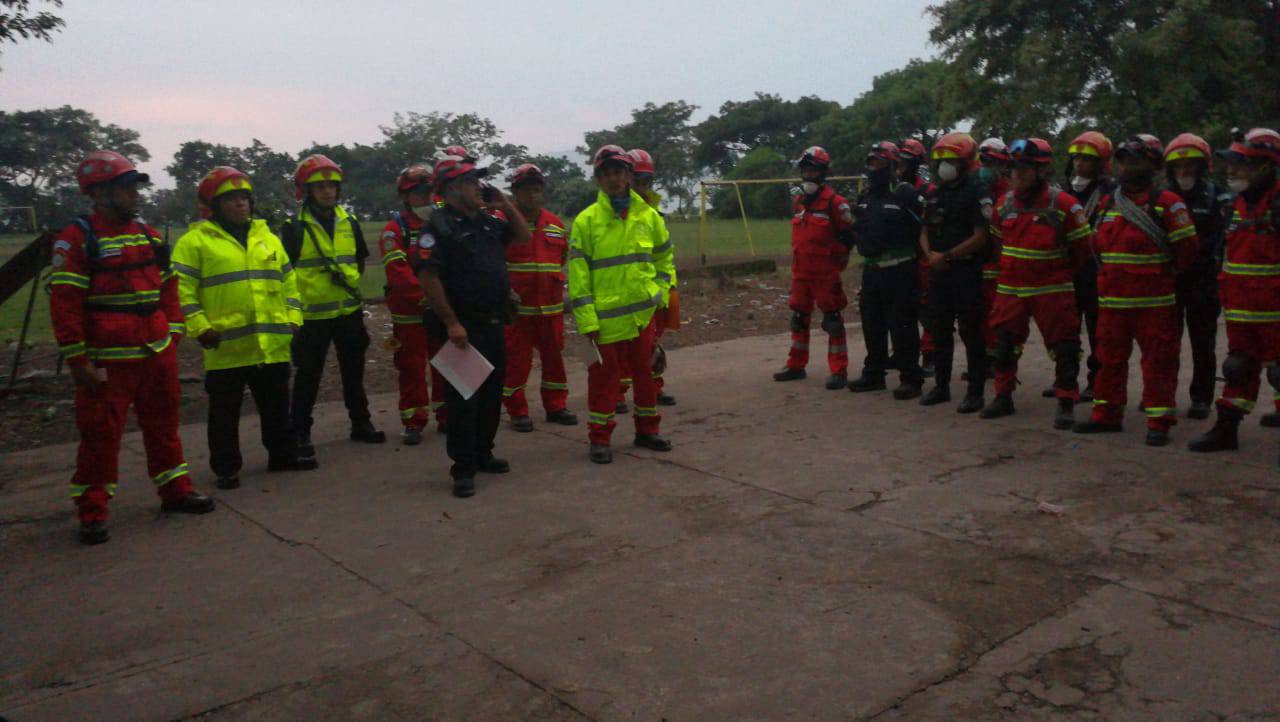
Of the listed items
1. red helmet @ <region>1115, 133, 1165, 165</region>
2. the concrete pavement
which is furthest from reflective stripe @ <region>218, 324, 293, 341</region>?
red helmet @ <region>1115, 133, 1165, 165</region>

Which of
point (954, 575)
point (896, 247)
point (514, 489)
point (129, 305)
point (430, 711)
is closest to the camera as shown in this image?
point (430, 711)

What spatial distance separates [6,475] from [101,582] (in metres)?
2.73

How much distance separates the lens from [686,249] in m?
22.3

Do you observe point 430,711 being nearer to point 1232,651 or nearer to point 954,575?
point 954,575

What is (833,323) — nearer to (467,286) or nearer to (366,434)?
(467,286)

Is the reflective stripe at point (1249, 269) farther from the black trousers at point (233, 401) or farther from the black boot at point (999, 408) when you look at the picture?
the black trousers at point (233, 401)

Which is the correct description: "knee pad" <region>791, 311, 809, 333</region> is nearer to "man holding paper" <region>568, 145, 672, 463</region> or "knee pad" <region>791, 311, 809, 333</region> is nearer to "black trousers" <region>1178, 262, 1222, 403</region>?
"man holding paper" <region>568, 145, 672, 463</region>

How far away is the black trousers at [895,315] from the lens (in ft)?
27.4

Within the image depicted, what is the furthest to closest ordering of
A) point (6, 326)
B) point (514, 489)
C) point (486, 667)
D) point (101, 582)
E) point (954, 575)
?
1. point (6, 326)
2. point (514, 489)
3. point (101, 582)
4. point (954, 575)
5. point (486, 667)

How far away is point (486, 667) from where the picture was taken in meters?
3.65

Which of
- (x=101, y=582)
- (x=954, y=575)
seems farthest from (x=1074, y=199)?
(x=101, y=582)

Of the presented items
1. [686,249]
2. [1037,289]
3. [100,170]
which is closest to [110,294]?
[100,170]

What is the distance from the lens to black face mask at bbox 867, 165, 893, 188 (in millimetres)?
8430

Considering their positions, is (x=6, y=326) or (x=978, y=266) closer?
(x=978, y=266)
